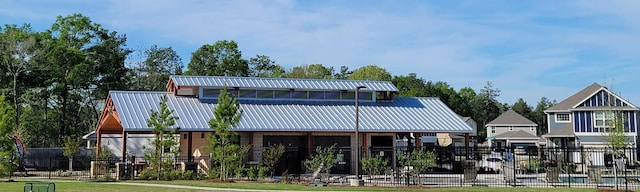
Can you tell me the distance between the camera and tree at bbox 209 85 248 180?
1080 inches

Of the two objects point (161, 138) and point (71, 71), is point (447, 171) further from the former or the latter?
point (71, 71)

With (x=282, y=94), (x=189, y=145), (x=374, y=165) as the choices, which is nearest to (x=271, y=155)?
(x=189, y=145)

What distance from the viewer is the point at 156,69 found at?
2886 inches

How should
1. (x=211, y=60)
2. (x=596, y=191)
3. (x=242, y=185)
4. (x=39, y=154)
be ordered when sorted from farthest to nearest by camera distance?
(x=211, y=60), (x=39, y=154), (x=242, y=185), (x=596, y=191)

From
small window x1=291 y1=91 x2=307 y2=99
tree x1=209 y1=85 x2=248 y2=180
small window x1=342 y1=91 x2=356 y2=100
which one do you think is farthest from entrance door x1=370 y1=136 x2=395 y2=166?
tree x1=209 y1=85 x2=248 y2=180

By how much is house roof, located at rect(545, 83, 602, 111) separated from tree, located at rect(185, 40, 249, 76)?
3334 cm

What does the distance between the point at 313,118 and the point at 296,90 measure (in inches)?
133

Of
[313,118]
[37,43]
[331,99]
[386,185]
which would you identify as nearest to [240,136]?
[313,118]

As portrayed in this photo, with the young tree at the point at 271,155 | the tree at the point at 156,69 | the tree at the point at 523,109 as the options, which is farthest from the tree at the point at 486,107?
the young tree at the point at 271,155

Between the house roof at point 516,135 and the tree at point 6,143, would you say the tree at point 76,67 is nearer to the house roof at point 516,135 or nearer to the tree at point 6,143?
the tree at point 6,143

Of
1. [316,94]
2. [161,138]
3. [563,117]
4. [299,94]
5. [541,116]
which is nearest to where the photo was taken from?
[161,138]

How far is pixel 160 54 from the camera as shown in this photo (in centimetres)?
7419

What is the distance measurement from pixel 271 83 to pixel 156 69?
39847mm

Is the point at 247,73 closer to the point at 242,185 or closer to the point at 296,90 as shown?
the point at 296,90
